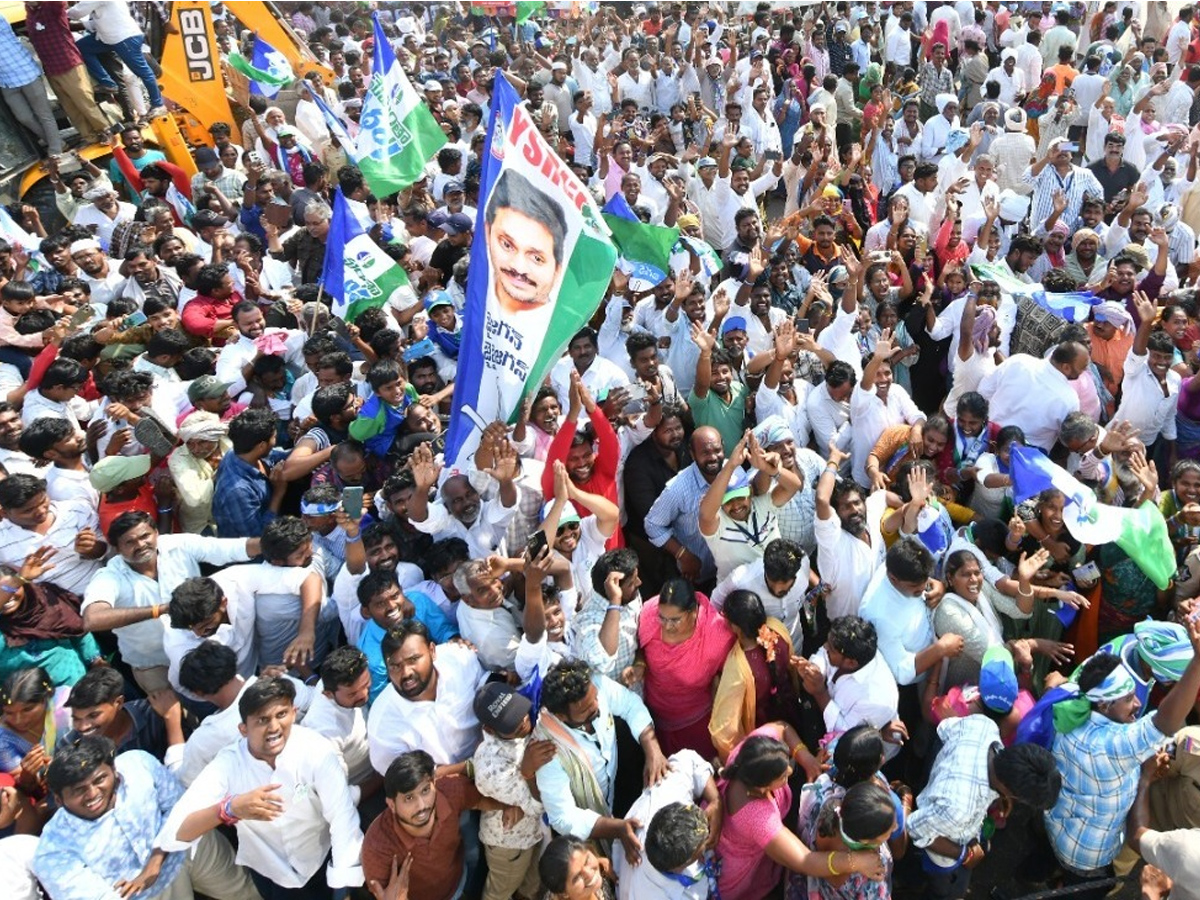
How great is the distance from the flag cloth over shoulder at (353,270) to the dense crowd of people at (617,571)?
0.17 metres

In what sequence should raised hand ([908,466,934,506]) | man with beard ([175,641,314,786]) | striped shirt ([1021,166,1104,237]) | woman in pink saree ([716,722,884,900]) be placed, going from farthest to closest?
striped shirt ([1021,166,1104,237])
raised hand ([908,466,934,506])
man with beard ([175,641,314,786])
woman in pink saree ([716,722,884,900])

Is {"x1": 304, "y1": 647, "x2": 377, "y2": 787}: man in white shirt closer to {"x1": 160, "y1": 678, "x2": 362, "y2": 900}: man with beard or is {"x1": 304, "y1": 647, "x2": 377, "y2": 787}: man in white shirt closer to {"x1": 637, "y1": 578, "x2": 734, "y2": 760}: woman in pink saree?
{"x1": 160, "y1": 678, "x2": 362, "y2": 900}: man with beard

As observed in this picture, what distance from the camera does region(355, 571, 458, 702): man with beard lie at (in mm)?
3652

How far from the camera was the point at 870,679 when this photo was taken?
346cm

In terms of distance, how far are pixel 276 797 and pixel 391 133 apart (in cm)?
554

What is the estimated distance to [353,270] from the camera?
5656 millimetres

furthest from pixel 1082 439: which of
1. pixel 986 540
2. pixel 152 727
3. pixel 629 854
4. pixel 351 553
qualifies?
pixel 152 727

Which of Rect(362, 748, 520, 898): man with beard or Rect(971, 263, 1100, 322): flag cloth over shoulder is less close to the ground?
Rect(971, 263, 1100, 322): flag cloth over shoulder

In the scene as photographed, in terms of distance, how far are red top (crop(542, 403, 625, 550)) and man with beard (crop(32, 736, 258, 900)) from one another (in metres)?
2.06

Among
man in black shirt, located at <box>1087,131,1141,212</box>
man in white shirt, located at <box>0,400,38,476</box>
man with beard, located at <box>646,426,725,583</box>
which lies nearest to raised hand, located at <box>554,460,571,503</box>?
man with beard, located at <box>646,426,725,583</box>

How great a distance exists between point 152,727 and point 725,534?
8.74ft

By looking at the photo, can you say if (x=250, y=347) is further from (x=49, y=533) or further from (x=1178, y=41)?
(x=1178, y=41)

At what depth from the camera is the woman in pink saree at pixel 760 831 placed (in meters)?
2.96

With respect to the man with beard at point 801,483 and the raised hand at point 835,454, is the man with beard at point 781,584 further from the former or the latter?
the raised hand at point 835,454
